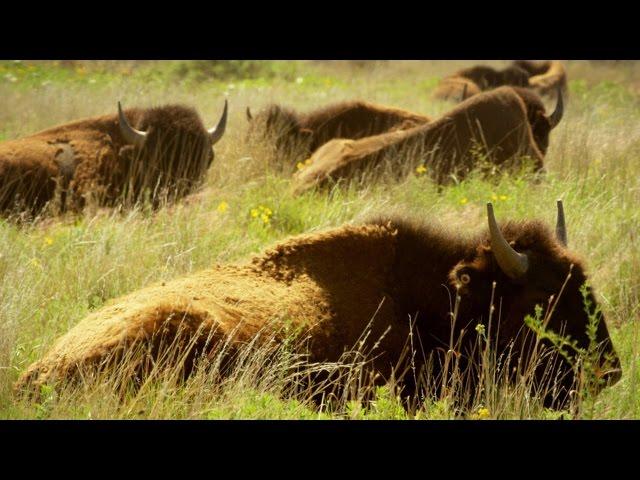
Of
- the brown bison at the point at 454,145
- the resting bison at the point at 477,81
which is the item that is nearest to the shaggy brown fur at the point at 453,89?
the resting bison at the point at 477,81

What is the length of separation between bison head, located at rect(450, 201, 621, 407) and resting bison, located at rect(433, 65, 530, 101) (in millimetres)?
14923

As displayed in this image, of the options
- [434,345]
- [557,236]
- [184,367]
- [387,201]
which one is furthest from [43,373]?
[387,201]

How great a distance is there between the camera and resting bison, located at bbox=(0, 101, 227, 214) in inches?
392

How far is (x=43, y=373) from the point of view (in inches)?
171

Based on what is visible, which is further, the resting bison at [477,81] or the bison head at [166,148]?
the resting bison at [477,81]

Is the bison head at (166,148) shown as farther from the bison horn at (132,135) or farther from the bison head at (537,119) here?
the bison head at (537,119)

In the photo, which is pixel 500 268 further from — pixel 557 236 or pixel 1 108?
pixel 1 108

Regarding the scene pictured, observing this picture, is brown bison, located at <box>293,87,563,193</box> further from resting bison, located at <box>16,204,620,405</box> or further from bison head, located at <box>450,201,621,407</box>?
bison head, located at <box>450,201,621,407</box>

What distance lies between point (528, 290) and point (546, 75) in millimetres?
19018

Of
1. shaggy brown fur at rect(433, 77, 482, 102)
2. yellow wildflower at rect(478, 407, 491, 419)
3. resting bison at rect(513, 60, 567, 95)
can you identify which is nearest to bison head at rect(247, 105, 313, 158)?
yellow wildflower at rect(478, 407, 491, 419)

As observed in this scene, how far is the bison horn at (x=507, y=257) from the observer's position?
5191 mm

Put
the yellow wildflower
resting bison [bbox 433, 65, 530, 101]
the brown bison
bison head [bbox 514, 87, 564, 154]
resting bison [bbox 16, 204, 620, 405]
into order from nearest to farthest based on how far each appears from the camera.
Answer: the yellow wildflower → resting bison [bbox 16, 204, 620, 405] → the brown bison → bison head [bbox 514, 87, 564, 154] → resting bison [bbox 433, 65, 530, 101]

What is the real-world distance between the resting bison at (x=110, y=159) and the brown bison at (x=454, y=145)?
4.46 feet
